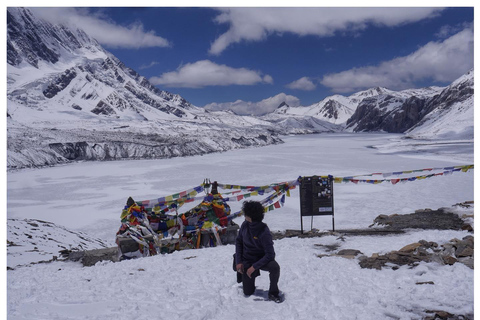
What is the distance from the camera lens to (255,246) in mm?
5191

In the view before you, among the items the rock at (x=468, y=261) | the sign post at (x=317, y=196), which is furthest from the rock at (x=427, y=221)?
the rock at (x=468, y=261)

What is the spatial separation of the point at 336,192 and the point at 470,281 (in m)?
19.7

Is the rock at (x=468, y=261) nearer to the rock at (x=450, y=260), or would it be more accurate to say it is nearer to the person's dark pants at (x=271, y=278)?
the rock at (x=450, y=260)

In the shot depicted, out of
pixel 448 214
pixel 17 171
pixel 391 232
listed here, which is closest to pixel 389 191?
pixel 448 214

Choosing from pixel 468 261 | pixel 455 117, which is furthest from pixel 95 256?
pixel 455 117

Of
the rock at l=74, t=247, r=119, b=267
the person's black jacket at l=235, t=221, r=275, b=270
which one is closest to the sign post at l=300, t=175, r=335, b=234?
the person's black jacket at l=235, t=221, r=275, b=270

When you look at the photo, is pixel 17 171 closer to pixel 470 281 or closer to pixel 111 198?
pixel 111 198

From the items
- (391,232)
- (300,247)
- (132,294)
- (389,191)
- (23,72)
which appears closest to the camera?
(132,294)

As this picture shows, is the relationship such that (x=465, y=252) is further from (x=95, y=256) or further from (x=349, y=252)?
(x=95, y=256)

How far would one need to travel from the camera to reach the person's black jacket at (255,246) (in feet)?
16.8

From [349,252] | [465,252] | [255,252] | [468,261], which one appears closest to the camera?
[255,252]

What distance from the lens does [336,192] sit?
81.1 feet

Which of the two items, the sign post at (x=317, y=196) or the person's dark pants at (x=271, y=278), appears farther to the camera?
the sign post at (x=317, y=196)

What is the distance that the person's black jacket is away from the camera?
511 centimetres
